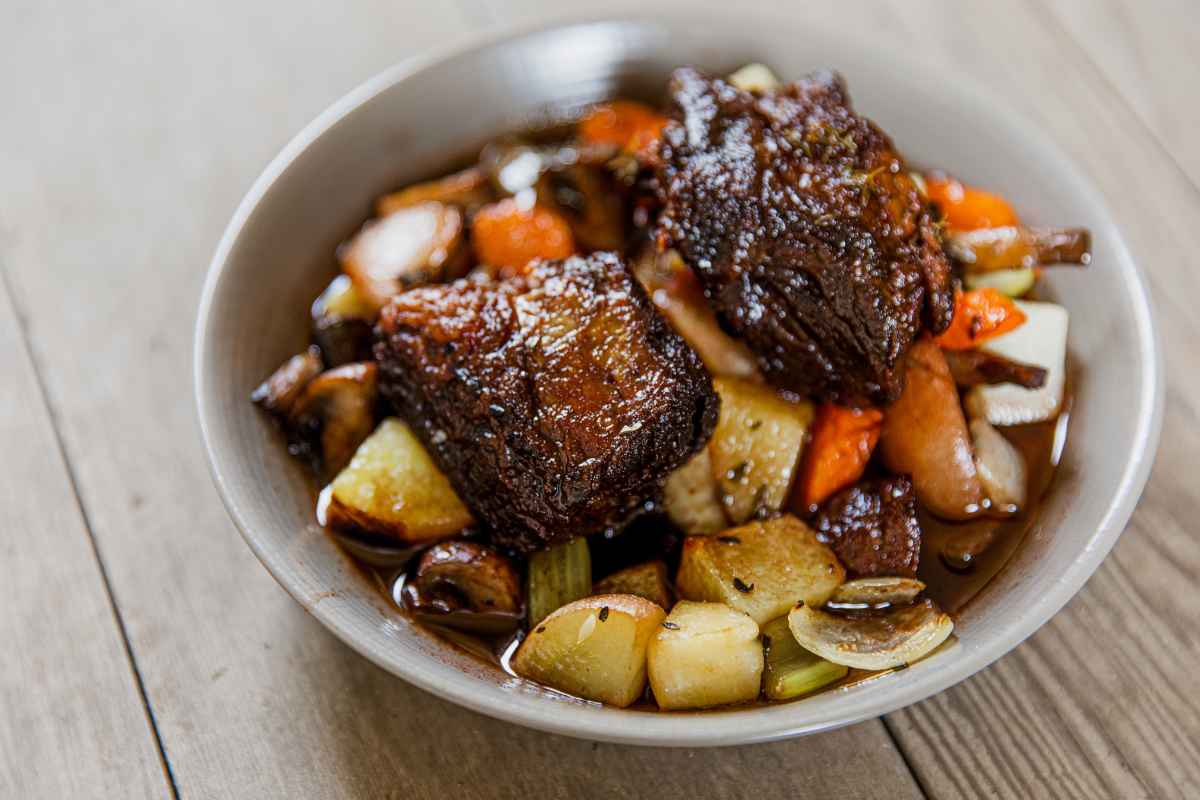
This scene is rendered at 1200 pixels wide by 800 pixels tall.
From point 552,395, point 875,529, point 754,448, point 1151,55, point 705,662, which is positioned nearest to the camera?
point 705,662

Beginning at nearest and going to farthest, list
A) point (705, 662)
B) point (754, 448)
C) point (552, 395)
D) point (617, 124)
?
point (705, 662)
point (552, 395)
point (754, 448)
point (617, 124)

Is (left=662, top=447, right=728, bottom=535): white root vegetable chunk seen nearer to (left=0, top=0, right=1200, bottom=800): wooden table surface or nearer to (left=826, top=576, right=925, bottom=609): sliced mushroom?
(left=826, top=576, right=925, bottom=609): sliced mushroom

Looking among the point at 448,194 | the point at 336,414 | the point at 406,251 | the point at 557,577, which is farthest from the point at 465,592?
the point at 448,194

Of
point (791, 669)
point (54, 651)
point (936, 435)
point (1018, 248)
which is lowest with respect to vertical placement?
point (54, 651)

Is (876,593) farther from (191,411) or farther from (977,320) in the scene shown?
(191,411)

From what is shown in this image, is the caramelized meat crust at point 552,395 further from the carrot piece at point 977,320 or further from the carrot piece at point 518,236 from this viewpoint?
the carrot piece at point 977,320

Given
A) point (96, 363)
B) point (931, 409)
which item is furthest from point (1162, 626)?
point (96, 363)

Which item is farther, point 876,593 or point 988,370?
point 988,370

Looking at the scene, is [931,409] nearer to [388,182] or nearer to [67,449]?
[388,182]
